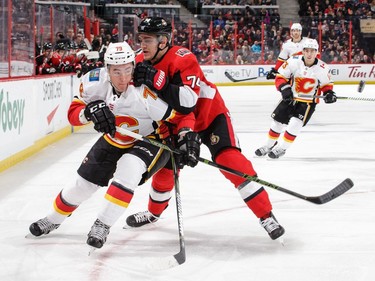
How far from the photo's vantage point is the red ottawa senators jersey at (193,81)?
9.85 ft

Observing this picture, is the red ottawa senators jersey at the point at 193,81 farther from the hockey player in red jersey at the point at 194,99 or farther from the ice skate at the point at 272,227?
the ice skate at the point at 272,227

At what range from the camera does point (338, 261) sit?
9.10ft

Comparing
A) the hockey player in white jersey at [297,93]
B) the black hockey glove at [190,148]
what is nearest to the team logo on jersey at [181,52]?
the black hockey glove at [190,148]

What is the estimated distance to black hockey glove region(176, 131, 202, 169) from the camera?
290cm

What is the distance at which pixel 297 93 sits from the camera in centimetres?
606

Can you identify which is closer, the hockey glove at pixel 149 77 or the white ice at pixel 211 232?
the white ice at pixel 211 232

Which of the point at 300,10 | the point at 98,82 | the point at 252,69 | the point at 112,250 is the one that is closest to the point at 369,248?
the point at 112,250

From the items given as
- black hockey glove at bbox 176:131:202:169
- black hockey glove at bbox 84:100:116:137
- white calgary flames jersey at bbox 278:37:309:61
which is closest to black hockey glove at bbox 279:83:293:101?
black hockey glove at bbox 176:131:202:169

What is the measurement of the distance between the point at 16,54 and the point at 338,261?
371cm

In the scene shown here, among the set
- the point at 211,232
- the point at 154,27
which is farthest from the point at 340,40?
the point at 154,27

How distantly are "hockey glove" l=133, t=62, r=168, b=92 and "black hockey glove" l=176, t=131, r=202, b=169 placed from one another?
0.79 feet

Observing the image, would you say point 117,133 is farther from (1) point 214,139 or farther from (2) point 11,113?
(2) point 11,113

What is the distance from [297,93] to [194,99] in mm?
3252

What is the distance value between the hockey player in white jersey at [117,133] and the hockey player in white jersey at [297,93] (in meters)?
Result: 3.02
